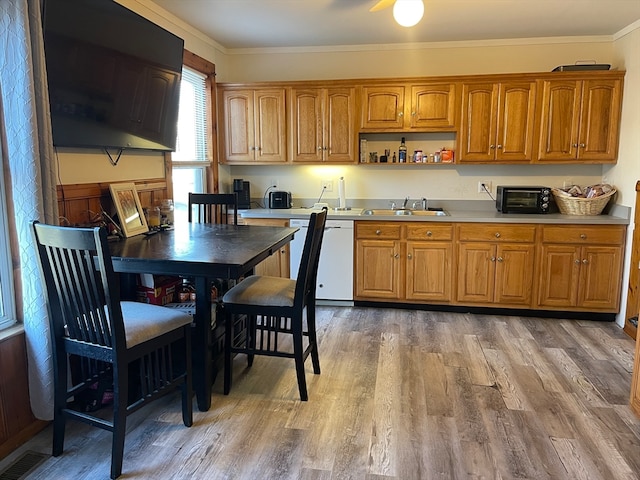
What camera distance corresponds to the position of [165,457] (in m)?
2.12

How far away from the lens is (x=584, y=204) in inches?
159

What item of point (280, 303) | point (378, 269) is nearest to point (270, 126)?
point (378, 269)

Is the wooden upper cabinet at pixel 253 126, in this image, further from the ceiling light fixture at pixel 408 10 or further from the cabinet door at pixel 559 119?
the cabinet door at pixel 559 119

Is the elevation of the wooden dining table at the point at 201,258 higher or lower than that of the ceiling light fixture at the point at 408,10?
lower

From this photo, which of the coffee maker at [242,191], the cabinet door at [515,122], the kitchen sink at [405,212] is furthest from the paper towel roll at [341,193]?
the cabinet door at [515,122]

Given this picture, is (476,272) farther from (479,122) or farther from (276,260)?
(276,260)

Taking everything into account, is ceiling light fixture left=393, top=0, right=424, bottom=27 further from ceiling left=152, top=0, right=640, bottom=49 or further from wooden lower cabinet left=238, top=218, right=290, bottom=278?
wooden lower cabinet left=238, top=218, right=290, bottom=278

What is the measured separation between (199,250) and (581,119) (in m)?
3.47

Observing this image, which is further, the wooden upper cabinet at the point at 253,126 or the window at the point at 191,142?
the wooden upper cabinet at the point at 253,126

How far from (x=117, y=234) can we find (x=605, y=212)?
157 inches

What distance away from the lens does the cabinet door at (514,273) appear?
3.99 m

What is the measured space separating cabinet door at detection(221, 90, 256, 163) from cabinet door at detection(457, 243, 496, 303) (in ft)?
7.23

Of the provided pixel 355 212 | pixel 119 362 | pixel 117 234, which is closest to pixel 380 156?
pixel 355 212

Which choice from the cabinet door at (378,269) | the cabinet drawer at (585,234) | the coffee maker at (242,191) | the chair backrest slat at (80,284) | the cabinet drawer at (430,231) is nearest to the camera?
the chair backrest slat at (80,284)
